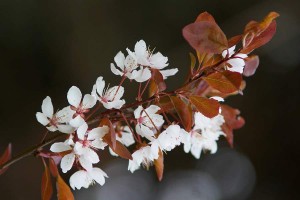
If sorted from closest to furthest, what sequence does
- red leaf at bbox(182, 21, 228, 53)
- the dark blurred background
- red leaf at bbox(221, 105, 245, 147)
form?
1. red leaf at bbox(182, 21, 228, 53)
2. red leaf at bbox(221, 105, 245, 147)
3. the dark blurred background

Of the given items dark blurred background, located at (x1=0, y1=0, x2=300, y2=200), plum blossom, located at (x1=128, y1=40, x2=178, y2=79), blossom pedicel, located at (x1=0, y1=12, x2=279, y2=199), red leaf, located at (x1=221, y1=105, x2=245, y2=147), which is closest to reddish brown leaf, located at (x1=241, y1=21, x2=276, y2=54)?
blossom pedicel, located at (x1=0, y1=12, x2=279, y2=199)

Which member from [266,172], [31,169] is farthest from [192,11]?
[31,169]

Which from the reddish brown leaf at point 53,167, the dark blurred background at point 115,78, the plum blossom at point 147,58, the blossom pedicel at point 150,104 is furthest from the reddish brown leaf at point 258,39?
the dark blurred background at point 115,78

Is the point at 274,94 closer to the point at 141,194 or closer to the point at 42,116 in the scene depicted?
the point at 141,194

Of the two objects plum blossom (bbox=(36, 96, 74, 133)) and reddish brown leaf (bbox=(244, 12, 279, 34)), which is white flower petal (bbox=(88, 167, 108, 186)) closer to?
plum blossom (bbox=(36, 96, 74, 133))

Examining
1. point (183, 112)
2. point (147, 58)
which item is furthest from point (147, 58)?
point (183, 112)

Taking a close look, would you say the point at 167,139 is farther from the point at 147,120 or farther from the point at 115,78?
the point at 115,78
